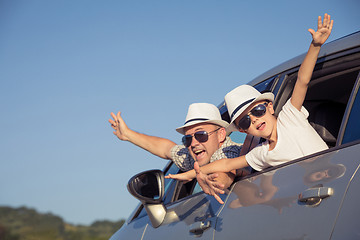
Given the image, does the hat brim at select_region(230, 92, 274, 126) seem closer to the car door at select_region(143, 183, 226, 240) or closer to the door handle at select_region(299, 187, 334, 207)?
the car door at select_region(143, 183, 226, 240)

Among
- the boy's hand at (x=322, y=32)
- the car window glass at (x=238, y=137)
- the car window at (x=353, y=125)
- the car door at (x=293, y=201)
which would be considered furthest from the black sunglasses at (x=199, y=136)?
the car window at (x=353, y=125)

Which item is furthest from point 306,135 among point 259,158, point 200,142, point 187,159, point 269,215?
point 187,159

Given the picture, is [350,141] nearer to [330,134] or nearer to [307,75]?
[307,75]

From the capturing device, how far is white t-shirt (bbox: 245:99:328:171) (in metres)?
2.70

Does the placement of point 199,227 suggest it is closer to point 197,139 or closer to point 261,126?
point 261,126

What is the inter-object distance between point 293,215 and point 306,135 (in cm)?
61

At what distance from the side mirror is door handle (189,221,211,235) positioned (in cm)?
59

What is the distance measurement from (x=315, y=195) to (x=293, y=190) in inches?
8.1

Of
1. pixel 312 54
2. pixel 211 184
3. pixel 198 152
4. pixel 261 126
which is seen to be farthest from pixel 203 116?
pixel 312 54

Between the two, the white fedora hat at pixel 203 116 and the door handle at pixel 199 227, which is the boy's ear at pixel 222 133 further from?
the door handle at pixel 199 227

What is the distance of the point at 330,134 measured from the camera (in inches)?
132

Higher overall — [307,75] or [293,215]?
[307,75]

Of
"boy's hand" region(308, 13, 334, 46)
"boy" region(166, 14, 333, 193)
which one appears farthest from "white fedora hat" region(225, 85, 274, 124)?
"boy's hand" region(308, 13, 334, 46)

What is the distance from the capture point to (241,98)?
3221 millimetres
